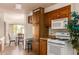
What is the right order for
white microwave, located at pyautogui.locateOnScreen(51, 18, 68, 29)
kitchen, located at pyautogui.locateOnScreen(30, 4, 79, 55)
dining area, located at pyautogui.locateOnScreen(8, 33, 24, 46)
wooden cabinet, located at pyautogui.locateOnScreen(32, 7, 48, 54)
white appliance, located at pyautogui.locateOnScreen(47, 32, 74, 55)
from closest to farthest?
1. white appliance, located at pyautogui.locateOnScreen(47, 32, 74, 55)
2. kitchen, located at pyautogui.locateOnScreen(30, 4, 79, 55)
3. white microwave, located at pyautogui.locateOnScreen(51, 18, 68, 29)
4. wooden cabinet, located at pyautogui.locateOnScreen(32, 7, 48, 54)
5. dining area, located at pyautogui.locateOnScreen(8, 33, 24, 46)

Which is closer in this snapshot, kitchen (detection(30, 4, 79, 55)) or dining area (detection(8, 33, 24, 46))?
kitchen (detection(30, 4, 79, 55))

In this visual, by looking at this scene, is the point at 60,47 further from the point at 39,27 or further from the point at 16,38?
the point at 16,38

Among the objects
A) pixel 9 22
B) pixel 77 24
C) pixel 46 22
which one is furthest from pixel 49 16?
pixel 9 22

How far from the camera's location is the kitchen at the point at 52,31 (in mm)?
3138

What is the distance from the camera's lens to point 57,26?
3.80m

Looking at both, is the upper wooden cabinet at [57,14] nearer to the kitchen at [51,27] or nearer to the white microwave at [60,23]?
the kitchen at [51,27]

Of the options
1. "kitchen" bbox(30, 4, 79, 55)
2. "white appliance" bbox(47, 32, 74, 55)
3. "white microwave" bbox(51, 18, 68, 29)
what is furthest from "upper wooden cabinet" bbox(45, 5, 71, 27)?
"white appliance" bbox(47, 32, 74, 55)

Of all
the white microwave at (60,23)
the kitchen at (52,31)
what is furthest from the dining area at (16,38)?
the white microwave at (60,23)

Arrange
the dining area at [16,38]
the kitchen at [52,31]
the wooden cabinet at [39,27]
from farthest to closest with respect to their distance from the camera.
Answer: the dining area at [16,38] → the wooden cabinet at [39,27] → the kitchen at [52,31]

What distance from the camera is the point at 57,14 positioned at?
4055 millimetres

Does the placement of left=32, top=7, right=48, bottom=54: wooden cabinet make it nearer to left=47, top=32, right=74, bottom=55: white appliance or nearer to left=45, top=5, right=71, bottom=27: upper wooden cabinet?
left=45, top=5, right=71, bottom=27: upper wooden cabinet

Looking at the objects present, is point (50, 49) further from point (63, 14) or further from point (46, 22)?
point (46, 22)

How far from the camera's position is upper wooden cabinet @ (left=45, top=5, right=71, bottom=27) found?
136 inches
